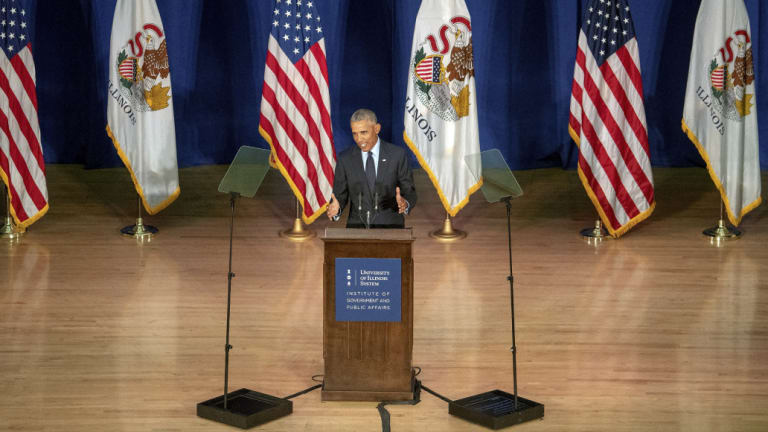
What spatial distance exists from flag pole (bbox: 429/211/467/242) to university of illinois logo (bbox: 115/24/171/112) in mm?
2818

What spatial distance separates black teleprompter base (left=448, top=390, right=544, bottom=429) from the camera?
5.66 m

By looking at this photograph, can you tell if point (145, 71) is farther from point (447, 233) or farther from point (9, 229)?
point (447, 233)

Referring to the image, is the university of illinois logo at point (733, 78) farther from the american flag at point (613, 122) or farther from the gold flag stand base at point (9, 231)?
the gold flag stand base at point (9, 231)

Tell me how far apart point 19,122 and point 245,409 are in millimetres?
5106

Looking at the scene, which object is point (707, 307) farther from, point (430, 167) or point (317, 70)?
point (317, 70)

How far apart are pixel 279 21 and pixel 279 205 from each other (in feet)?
7.42

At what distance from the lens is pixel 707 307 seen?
306 inches

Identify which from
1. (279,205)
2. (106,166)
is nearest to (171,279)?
(279,205)

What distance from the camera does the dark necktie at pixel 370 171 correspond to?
6.69m

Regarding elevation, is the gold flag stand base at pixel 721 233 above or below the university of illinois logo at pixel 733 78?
below

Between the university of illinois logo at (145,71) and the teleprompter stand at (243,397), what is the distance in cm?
447

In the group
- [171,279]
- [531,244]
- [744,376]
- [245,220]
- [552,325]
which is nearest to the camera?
[744,376]

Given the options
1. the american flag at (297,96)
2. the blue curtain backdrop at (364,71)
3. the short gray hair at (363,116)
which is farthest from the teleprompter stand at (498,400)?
the blue curtain backdrop at (364,71)

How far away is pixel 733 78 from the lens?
31.4 feet
